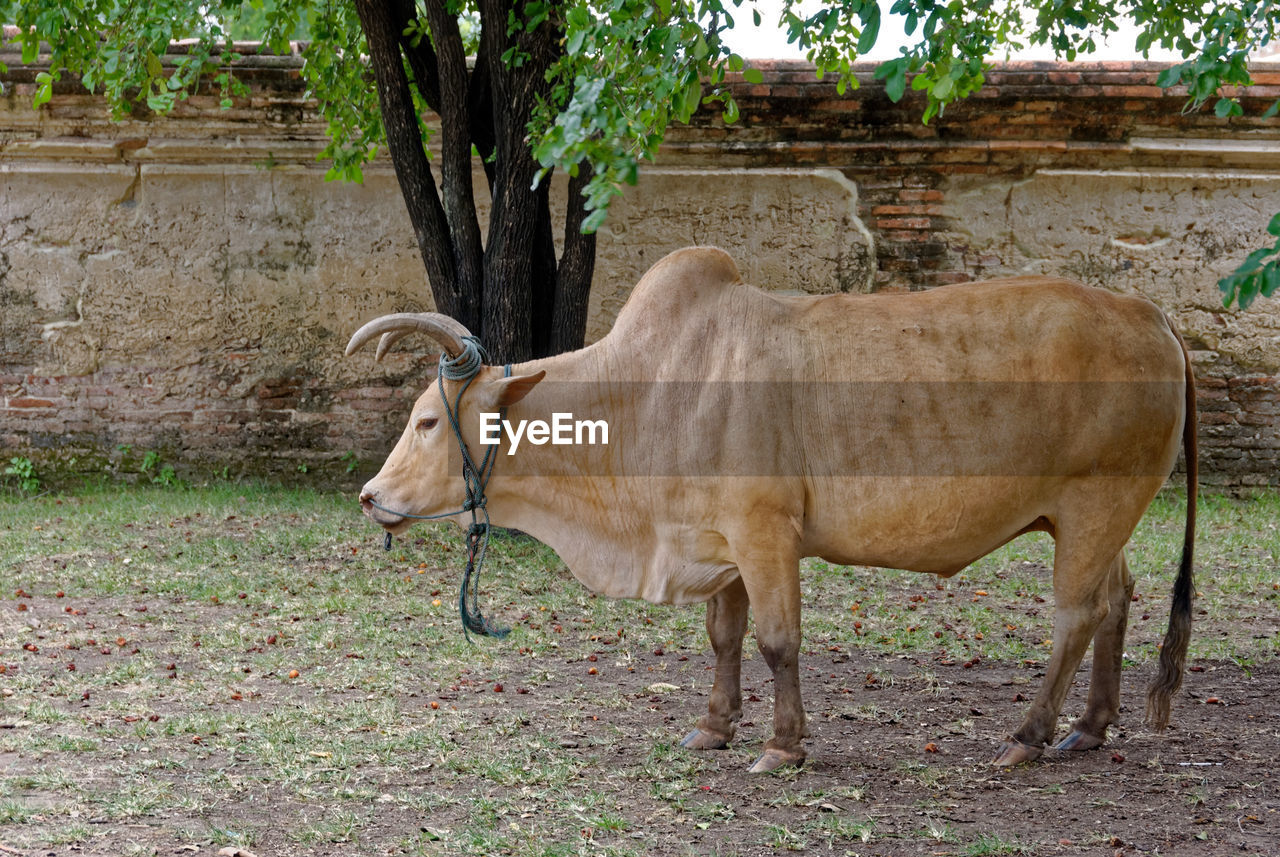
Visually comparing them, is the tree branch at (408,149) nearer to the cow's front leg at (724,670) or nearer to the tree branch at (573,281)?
the tree branch at (573,281)

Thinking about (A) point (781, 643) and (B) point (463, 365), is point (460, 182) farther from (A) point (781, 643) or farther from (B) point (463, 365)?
(A) point (781, 643)

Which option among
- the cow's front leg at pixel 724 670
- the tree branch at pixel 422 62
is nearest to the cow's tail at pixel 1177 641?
the cow's front leg at pixel 724 670

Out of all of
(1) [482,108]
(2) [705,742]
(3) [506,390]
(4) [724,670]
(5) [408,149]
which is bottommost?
(2) [705,742]

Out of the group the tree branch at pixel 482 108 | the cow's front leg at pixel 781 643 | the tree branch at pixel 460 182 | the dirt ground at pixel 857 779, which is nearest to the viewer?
the dirt ground at pixel 857 779

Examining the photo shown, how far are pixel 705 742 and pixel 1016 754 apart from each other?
1.16m

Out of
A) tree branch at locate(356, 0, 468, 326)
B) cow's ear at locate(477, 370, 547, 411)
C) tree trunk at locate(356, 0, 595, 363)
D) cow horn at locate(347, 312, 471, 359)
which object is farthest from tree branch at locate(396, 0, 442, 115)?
cow's ear at locate(477, 370, 547, 411)

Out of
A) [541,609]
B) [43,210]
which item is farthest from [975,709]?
[43,210]

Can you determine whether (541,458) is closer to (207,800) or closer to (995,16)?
(207,800)

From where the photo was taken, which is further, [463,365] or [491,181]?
[491,181]

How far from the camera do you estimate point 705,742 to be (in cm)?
471

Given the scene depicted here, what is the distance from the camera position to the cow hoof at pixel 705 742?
15.4 feet

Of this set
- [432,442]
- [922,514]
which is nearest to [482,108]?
[432,442]

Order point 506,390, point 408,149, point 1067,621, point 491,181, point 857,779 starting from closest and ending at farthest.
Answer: point 857,779 < point 1067,621 < point 506,390 < point 408,149 < point 491,181

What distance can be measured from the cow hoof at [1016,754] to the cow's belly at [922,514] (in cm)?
72
